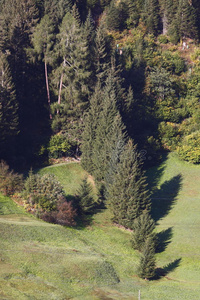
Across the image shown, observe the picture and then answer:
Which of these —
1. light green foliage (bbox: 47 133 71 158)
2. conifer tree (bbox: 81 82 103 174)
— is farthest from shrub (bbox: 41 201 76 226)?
light green foliage (bbox: 47 133 71 158)

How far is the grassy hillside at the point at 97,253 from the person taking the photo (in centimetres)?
3121

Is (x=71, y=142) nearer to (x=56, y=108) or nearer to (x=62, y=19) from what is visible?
(x=56, y=108)

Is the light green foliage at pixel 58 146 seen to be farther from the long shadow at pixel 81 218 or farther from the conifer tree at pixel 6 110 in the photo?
the long shadow at pixel 81 218

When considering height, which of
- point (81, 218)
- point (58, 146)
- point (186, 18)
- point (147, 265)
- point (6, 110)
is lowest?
point (81, 218)

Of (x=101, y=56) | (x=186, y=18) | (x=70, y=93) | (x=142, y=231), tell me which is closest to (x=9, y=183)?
(x=142, y=231)

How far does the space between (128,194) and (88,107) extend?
18625 millimetres

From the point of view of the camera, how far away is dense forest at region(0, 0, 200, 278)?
51.2 m

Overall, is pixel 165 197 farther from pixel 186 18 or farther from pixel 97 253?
pixel 186 18

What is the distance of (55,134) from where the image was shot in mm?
64688

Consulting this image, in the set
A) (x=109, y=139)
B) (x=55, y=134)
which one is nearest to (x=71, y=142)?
(x=55, y=134)

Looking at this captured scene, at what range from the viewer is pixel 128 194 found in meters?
50.1

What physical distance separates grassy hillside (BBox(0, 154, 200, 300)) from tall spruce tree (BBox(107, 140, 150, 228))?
1875 millimetres

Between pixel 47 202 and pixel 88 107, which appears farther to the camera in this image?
pixel 88 107

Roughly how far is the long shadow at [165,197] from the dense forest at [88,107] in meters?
2.12
